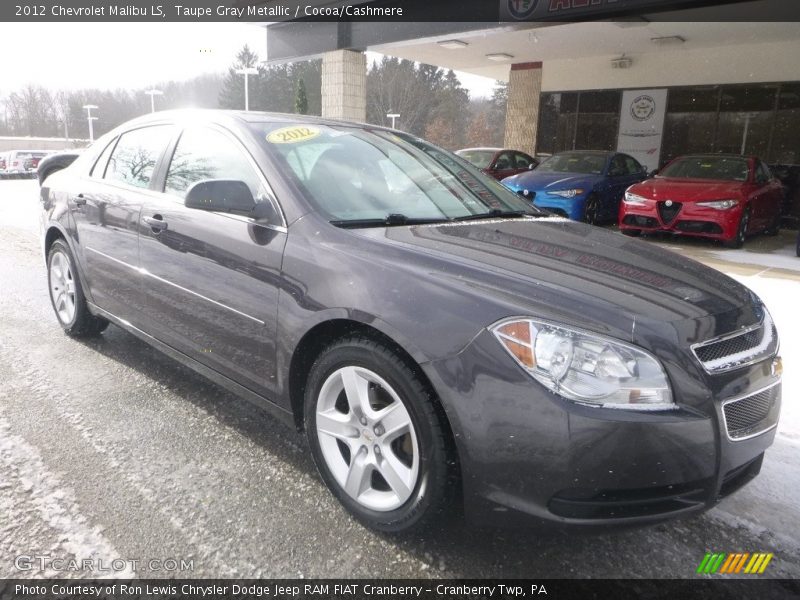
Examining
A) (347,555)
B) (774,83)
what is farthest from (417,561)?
(774,83)

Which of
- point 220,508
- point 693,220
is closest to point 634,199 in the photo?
point 693,220

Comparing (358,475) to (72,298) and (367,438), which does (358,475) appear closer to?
(367,438)

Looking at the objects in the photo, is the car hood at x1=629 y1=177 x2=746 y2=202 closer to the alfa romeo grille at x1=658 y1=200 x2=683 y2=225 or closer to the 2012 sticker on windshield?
the alfa romeo grille at x1=658 y1=200 x2=683 y2=225

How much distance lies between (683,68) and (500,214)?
13.9 metres

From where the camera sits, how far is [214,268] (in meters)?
2.69

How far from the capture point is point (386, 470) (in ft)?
6.91

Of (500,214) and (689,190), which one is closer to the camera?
(500,214)

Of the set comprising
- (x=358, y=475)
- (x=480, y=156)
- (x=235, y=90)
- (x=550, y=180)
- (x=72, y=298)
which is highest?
(x=235, y=90)

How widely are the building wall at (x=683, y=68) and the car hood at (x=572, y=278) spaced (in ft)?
43.7

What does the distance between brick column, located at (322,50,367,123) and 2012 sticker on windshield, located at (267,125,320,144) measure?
12141 mm

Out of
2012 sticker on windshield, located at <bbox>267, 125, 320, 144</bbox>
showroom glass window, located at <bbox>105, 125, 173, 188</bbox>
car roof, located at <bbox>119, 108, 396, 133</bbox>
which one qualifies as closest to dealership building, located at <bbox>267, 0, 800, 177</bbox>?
car roof, located at <bbox>119, 108, 396, 133</bbox>

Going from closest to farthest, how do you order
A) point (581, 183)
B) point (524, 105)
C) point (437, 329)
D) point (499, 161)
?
point (437, 329) → point (581, 183) → point (499, 161) → point (524, 105)

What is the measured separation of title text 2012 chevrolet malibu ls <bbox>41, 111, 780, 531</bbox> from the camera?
5.67ft

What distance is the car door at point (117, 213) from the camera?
3322 millimetres
